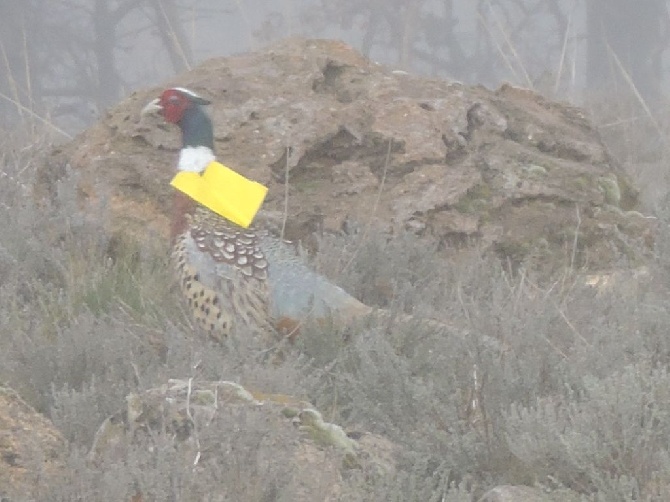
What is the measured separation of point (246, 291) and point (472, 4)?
13608 millimetres

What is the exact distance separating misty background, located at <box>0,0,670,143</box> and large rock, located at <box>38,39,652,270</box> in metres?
6.44

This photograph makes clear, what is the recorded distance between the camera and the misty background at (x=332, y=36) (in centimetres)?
1288

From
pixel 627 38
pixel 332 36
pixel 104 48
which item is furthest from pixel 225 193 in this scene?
pixel 627 38

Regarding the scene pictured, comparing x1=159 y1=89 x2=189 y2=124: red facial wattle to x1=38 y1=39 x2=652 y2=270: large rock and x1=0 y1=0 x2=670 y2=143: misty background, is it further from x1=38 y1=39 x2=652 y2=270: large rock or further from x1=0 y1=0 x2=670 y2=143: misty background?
x1=0 y1=0 x2=670 y2=143: misty background

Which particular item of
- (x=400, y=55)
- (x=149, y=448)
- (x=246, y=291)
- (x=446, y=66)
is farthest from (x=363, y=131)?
(x=446, y=66)

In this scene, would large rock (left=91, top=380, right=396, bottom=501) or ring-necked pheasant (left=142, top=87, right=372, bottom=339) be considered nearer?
large rock (left=91, top=380, right=396, bottom=501)

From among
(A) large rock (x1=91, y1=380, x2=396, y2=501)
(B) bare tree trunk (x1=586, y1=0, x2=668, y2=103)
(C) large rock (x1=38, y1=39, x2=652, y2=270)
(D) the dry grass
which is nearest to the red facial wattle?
(D) the dry grass

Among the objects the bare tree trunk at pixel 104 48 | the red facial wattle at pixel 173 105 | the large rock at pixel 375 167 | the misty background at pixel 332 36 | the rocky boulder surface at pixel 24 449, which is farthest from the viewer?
the bare tree trunk at pixel 104 48

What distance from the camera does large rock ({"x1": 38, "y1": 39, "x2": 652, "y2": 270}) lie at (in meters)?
4.50

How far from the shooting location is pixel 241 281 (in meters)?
3.35

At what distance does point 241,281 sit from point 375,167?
1.42 metres

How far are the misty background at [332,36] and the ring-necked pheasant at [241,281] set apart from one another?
7.96 m

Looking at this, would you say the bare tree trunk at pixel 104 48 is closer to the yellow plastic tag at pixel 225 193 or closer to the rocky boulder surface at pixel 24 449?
the yellow plastic tag at pixel 225 193

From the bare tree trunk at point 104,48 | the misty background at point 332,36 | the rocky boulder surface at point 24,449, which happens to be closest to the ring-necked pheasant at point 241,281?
the rocky boulder surface at point 24,449
